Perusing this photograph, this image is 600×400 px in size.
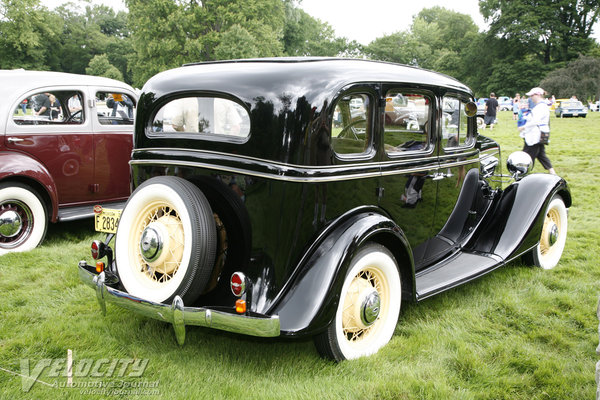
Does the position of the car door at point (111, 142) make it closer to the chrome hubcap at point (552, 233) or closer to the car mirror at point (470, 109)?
the car mirror at point (470, 109)

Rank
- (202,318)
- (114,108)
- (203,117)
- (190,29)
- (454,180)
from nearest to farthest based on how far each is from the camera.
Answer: (202,318), (203,117), (454,180), (114,108), (190,29)

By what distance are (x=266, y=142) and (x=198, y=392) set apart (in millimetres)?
1449

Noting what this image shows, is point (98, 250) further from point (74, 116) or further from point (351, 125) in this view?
point (74, 116)

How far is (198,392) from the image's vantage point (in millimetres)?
2652

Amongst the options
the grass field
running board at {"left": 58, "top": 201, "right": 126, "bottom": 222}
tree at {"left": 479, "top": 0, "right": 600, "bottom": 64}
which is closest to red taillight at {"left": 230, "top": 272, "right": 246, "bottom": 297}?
the grass field

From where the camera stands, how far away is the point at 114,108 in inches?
253

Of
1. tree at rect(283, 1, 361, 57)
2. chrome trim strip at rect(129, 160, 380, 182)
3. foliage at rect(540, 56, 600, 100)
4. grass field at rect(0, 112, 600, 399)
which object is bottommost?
grass field at rect(0, 112, 600, 399)

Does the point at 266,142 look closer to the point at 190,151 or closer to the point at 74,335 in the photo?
the point at 190,151

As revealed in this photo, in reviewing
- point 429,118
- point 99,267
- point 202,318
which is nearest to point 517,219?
point 429,118

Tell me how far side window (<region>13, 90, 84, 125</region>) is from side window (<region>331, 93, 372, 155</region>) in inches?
157

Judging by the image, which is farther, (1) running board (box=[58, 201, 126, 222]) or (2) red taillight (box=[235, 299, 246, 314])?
(1) running board (box=[58, 201, 126, 222])

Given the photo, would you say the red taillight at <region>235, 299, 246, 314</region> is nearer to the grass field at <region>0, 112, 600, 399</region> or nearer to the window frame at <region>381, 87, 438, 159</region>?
the grass field at <region>0, 112, 600, 399</region>

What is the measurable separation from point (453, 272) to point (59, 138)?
452 centimetres

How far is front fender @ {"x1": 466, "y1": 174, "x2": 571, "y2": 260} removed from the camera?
426 cm
